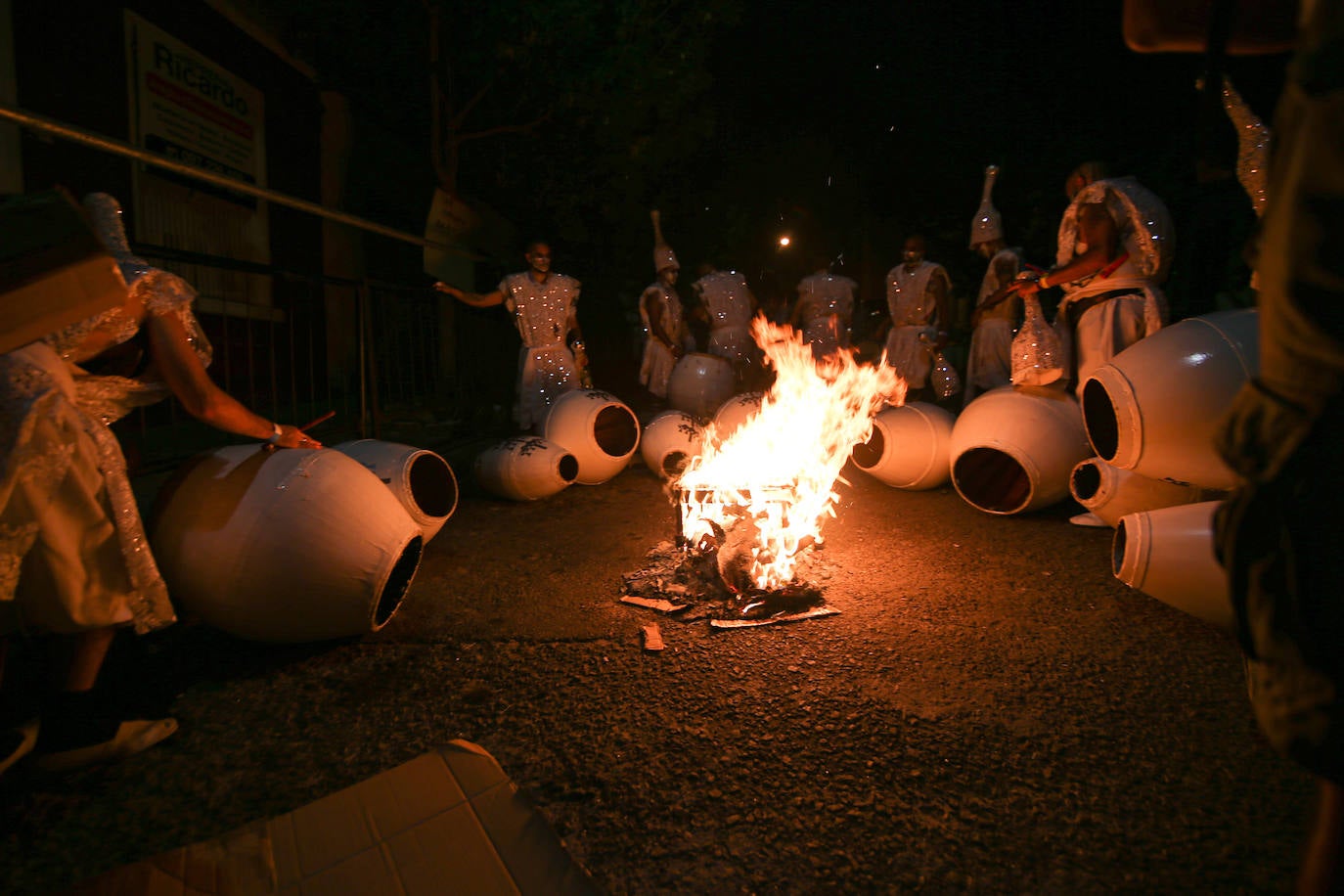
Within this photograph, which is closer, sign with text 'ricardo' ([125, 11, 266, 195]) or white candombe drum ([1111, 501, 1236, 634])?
white candombe drum ([1111, 501, 1236, 634])

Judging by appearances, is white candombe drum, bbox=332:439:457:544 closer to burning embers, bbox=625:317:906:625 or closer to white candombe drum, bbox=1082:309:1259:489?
burning embers, bbox=625:317:906:625

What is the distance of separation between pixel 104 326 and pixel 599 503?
3815mm

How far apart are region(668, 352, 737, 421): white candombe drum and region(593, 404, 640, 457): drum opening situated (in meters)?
1.38

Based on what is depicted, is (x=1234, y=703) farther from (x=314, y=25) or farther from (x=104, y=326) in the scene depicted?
(x=314, y=25)

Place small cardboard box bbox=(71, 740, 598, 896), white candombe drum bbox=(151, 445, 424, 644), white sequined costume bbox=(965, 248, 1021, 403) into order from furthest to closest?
white sequined costume bbox=(965, 248, 1021, 403) < white candombe drum bbox=(151, 445, 424, 644) < small cardboard box bbox=(71, 740, 598, 896)

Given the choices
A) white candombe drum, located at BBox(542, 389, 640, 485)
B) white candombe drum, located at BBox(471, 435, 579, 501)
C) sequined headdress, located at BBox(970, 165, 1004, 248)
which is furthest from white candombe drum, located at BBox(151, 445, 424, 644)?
sequined headdress, located at BBox(970, 165, 1004, 248)

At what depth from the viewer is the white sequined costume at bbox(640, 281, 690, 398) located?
29.0 ft

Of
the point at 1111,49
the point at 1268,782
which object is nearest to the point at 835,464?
the point at 1268,782

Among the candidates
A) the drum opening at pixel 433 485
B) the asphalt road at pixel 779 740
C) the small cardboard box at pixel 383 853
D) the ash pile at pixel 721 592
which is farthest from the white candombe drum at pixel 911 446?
the small cardboard box at pixel 383 853

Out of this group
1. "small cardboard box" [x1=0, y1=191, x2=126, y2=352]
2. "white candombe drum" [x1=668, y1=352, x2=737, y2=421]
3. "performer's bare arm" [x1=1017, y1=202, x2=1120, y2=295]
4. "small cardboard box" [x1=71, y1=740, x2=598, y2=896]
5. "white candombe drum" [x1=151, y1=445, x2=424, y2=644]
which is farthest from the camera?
"white candombe drum" [x1=668, y1=352, x2=737, y2=421]

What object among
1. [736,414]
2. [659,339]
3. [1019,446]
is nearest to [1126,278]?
[1019,446]

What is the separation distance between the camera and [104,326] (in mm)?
2400

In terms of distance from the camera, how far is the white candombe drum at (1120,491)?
3.84 metres

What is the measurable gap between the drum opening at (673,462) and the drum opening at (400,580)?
3059mm
